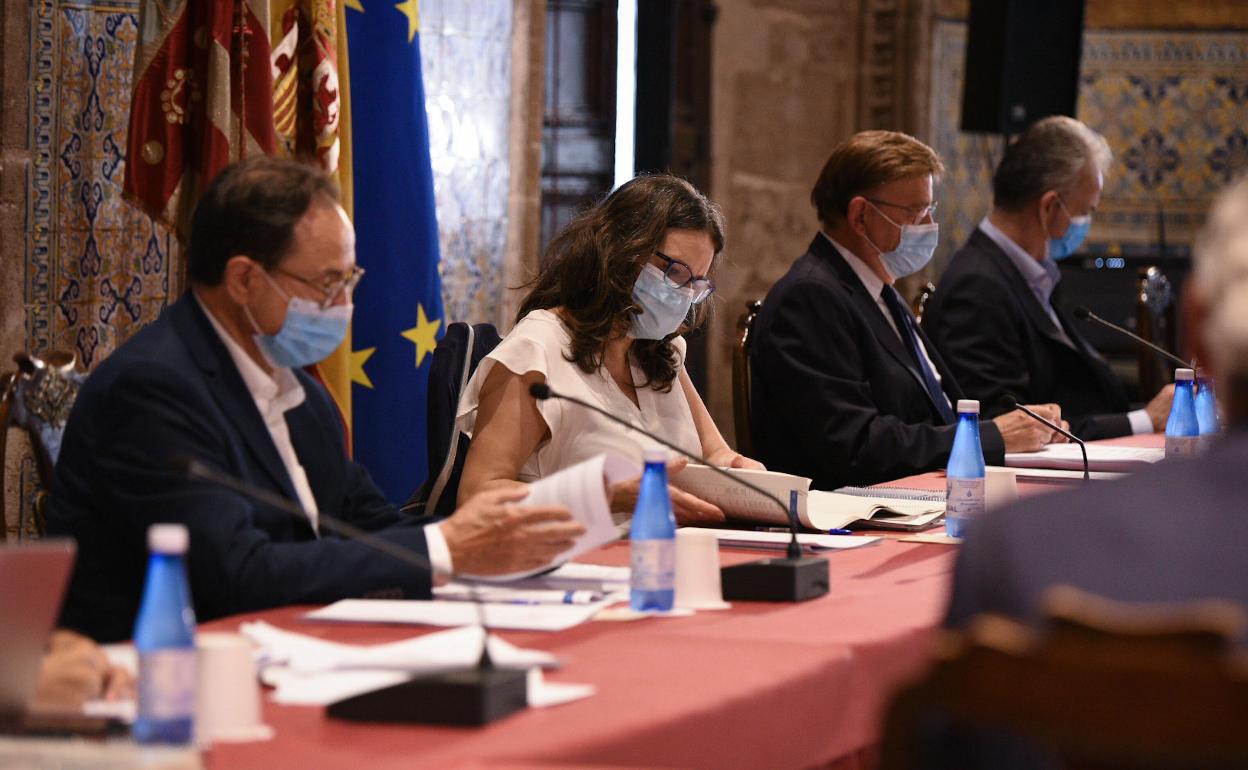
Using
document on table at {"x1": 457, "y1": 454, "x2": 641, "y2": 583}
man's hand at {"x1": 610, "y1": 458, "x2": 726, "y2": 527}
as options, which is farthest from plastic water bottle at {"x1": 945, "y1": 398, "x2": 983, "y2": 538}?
document on table at {"x1": 457, "y1": 454, "x2": 641, "y2": 583}

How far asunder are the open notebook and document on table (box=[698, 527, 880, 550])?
5 centimetres

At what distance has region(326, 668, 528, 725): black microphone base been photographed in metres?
1.67

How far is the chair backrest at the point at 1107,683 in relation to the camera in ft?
3.43

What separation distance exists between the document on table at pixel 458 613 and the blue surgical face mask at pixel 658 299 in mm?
1214

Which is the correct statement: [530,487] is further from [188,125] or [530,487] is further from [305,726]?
[188,125]

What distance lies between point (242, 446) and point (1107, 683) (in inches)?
66.1

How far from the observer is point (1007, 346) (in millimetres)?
5180

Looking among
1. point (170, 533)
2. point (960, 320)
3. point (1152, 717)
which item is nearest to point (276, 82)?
point (960, 320)

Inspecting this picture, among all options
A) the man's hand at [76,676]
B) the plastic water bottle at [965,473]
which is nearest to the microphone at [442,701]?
the man's hand at [76,676]

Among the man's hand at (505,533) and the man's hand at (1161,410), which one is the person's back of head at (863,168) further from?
the man's hand at (505,533)

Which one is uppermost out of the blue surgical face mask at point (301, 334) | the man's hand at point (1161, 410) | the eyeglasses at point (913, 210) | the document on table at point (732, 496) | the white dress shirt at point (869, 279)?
the eyeglasses at point (913, 210)

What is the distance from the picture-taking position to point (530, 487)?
8.20ft

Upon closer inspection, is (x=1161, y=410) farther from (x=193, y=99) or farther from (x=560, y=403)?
(x=193, y=99)

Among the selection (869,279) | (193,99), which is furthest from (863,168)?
(193,99)
